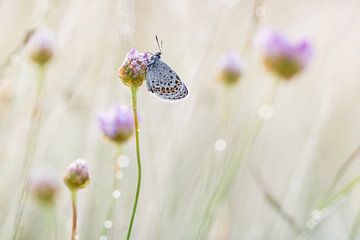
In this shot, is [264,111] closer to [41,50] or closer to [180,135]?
[180,135]

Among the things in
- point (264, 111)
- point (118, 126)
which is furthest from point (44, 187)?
point (264, 111)

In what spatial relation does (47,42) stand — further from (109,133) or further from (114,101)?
(114,101)

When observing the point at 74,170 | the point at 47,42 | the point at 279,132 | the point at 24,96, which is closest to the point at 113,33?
the point at 24,96

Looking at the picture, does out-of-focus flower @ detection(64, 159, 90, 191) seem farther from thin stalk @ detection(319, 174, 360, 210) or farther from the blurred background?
thin stalk @ detection(319, 174, 360, 210)

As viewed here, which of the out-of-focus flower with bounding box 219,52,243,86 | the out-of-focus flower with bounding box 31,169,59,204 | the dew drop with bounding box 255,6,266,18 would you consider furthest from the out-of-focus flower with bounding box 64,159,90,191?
the out-of-focus flower with bounding box 219,52,243,86

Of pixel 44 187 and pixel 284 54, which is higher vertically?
pixel 284 54

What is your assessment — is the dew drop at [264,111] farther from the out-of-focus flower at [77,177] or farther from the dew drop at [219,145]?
the out-of-focus flower at [77,177]

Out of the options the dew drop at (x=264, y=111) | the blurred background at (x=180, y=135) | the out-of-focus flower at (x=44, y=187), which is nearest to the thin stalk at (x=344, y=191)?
the blurred background at (x=180, y=135)
